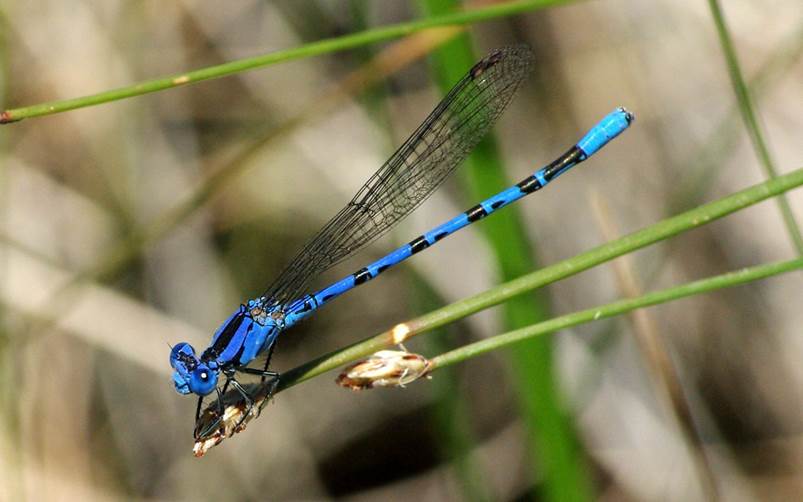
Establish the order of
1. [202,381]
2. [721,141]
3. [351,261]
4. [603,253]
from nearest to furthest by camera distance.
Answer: [603,253], [202,381], [721,141], [351,261]

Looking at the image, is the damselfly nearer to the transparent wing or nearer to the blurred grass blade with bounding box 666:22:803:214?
the transparent wing

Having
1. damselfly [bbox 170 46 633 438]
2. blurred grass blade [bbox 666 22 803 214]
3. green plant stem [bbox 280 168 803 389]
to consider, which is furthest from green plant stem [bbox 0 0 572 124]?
blurred grass blade [bbox 666 22 803 214]

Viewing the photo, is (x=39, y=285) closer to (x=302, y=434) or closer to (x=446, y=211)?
(x=302, y=434)

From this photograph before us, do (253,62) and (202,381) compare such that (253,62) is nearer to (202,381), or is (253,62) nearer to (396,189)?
(202,381)

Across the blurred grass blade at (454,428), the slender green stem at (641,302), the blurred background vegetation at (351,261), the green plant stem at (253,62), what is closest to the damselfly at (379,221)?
the blurred grass blade at (454,428)

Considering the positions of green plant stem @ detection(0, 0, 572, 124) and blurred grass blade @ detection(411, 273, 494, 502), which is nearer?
green plant stem @ detection(0, 0, 572, 124)

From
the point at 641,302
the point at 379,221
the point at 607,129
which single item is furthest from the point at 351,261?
the point at 641,302

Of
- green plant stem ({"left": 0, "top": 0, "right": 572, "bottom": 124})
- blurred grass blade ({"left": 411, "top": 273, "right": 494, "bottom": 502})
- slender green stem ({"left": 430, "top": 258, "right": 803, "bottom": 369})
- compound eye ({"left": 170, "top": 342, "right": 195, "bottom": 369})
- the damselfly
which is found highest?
green plant stem ({"left": 0, "top": 0, "right": 572, "bottom": 124})
